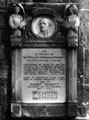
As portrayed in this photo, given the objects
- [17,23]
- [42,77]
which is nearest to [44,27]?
[17,23]

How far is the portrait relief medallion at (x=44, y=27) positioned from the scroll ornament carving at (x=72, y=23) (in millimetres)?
356

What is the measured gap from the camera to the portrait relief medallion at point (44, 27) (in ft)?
24.0

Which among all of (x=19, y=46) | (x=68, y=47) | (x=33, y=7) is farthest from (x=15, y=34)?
(x=68, y=47)

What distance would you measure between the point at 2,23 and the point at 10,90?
5.24 feet

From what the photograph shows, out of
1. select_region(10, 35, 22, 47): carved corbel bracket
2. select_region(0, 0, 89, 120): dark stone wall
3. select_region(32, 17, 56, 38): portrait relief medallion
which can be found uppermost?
select_region(32, 17, 56, 38): portrait relief medallion

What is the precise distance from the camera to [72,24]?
724 centimetres

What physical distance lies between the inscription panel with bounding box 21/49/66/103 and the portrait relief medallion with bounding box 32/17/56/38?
0.40 m

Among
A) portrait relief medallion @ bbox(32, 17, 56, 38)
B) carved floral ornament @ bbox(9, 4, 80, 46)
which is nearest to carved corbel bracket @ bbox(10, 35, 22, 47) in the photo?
carved floral ornament @ bbox(9, 4, 80, 46)

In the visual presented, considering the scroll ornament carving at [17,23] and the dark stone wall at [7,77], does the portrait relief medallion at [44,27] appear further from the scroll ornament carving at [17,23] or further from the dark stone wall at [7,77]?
the dark stone wall at [7,77]

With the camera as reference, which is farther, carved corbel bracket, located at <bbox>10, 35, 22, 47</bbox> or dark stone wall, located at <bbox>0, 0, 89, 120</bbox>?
dark stone wall, located at <bbox>0, 0, 89, 120</bbox>

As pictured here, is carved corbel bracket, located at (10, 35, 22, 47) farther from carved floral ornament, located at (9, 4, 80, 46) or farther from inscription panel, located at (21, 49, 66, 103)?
inscription panel, located at (21, 49, 66, 103)

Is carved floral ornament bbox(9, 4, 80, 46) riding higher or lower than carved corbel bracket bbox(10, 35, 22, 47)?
higher

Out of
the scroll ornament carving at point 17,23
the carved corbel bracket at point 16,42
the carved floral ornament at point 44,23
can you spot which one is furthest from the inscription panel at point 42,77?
the carved floral ornament at point 44,23

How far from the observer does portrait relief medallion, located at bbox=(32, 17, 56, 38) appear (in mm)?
7324
